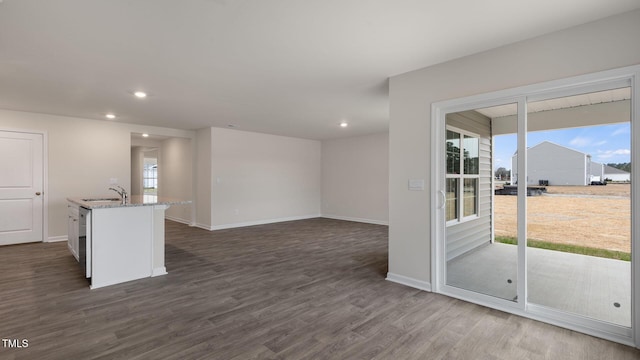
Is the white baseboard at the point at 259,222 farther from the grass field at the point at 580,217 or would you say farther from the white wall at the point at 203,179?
the grass field at the point at 580,217

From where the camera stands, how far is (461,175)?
10.8 ft

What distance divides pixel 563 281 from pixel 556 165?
3.51ft

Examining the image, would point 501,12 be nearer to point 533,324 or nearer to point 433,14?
point 433,14

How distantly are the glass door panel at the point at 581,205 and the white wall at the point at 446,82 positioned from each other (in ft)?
0.96

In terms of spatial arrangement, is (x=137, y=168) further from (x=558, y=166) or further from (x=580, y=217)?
(x=580, y=217)

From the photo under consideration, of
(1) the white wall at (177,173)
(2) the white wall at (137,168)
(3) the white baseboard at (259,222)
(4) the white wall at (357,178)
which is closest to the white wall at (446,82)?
(4) the white wall at (357,178)

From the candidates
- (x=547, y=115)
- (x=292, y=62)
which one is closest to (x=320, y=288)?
(x=292, y=62)

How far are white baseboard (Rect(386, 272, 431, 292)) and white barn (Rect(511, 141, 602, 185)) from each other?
144cm

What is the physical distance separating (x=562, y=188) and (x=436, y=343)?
186 cm

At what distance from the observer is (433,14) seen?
2.25m

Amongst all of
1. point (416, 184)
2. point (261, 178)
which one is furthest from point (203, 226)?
point (416, 184)

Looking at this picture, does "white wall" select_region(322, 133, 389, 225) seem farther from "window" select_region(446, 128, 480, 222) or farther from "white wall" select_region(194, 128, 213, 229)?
"window" select_region(446, 128, 480, 222)

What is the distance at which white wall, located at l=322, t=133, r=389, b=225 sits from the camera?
791cm

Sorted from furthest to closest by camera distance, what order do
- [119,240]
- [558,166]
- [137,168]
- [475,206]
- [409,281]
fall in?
1. [137,168]
2. [119,240]
3. [409,281]
4. [475,206]
5. [558,166]
